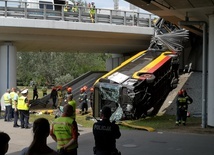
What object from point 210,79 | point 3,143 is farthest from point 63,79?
point 3,143

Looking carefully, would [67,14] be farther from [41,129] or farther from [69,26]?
[41,129]

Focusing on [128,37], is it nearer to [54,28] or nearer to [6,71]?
[54,28]

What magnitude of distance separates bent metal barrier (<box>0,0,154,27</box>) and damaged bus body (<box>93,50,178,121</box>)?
4.65m

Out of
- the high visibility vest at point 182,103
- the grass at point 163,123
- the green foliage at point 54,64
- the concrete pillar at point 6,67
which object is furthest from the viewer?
the green foliage at point 54,64

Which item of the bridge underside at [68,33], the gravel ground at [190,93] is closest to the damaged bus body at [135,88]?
the gravel ground at [190,93]

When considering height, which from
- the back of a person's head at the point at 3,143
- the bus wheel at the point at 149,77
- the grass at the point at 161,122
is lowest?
the grass at the point at 161,122

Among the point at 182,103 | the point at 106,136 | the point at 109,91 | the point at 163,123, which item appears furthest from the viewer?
the point at 109,91

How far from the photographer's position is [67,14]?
77.8 ft

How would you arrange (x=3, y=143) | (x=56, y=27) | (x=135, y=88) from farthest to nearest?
1. (x=56, y=27)
2. (x=135, y=88)
3. (x=3, y=143)

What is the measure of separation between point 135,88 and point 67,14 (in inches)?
332

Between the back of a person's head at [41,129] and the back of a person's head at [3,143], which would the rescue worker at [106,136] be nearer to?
the back of a person's head at [41,129]

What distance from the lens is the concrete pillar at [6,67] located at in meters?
24.2

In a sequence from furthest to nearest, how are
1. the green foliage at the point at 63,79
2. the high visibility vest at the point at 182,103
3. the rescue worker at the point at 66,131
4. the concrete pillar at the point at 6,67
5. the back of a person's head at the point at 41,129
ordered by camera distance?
1. the green foliage at the point at 63,79
2. the concrete pillar at the point at 6,67
3. the high visibility vest at the point at 182,103
4. the rescue worker at the point at 66,131
5. the back of a person's head at the point at 41,129

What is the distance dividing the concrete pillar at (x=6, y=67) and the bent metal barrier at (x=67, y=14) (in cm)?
288
